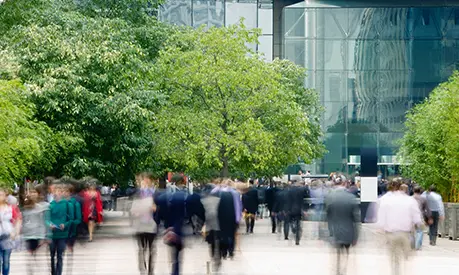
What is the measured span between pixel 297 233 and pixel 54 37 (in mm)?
13327

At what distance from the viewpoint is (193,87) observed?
144 ft

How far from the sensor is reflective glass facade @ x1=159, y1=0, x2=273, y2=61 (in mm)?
74250

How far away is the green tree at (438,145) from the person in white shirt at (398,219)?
924 inches

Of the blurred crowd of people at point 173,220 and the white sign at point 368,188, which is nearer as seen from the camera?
the blurred crowd of people at point 173,220

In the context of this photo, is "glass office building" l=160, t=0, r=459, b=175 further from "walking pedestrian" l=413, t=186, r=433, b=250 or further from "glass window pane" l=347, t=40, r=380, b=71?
"walking pedestrian" l=413, t=186, r=433, b=250

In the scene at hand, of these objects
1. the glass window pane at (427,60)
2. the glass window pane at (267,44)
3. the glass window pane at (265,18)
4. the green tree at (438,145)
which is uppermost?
the glass window pane at (265,18)

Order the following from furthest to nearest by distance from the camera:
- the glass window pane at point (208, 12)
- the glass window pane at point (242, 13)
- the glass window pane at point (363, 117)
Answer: the glass window pane at point (242, 13) < the glass window pane at point (208, 12) < the glass window pane at point (363, 117)

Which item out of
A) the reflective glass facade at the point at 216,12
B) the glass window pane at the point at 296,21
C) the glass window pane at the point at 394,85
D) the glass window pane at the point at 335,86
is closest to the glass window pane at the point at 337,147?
the glass window pane at the point at 335,86

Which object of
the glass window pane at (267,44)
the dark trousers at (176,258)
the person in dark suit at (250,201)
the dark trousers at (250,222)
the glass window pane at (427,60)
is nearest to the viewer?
the dark trousers at (176,258)

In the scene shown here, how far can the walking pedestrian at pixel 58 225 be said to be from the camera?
741 inches

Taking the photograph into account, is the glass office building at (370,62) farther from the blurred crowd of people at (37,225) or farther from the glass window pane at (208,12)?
the blurred crowd of people at (37,225)

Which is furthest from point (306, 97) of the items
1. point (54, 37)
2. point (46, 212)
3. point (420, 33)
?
point (46, 212)

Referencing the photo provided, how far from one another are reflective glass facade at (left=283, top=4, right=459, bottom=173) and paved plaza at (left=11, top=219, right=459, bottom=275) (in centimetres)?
3120

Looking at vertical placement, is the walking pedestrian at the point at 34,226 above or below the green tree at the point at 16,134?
below
